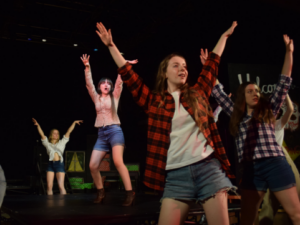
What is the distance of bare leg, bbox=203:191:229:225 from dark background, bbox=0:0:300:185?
5468mm

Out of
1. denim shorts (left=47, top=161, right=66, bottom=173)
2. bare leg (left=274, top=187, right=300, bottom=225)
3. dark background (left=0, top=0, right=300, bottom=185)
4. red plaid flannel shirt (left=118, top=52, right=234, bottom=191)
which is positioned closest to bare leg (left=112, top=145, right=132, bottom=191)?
red plaid flannel shirt (left=118, top=52, right=234, bottom=191)

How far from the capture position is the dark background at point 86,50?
682cm

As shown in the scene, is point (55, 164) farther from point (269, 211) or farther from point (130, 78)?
point (130, 78)

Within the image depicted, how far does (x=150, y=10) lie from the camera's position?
8.50m

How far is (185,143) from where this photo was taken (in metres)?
1.67

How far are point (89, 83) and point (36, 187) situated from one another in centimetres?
625

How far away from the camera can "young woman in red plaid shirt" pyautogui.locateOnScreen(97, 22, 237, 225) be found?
162 cm

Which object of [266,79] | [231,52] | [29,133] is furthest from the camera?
[29,133]

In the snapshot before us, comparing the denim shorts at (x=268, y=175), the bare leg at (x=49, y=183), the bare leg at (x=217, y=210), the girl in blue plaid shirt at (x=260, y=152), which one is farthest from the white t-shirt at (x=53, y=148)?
the bare leg at (x=217, y=210)

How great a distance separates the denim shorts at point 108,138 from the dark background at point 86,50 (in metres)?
4.37

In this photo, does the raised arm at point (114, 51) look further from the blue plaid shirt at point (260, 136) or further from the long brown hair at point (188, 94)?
the blue plaid shirt at point (260, 136)

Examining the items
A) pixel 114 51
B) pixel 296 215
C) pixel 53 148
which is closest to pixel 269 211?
pixel 296 215

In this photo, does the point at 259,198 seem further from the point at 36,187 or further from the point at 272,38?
the point at 36,187

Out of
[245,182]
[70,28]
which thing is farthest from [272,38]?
[70,28]
